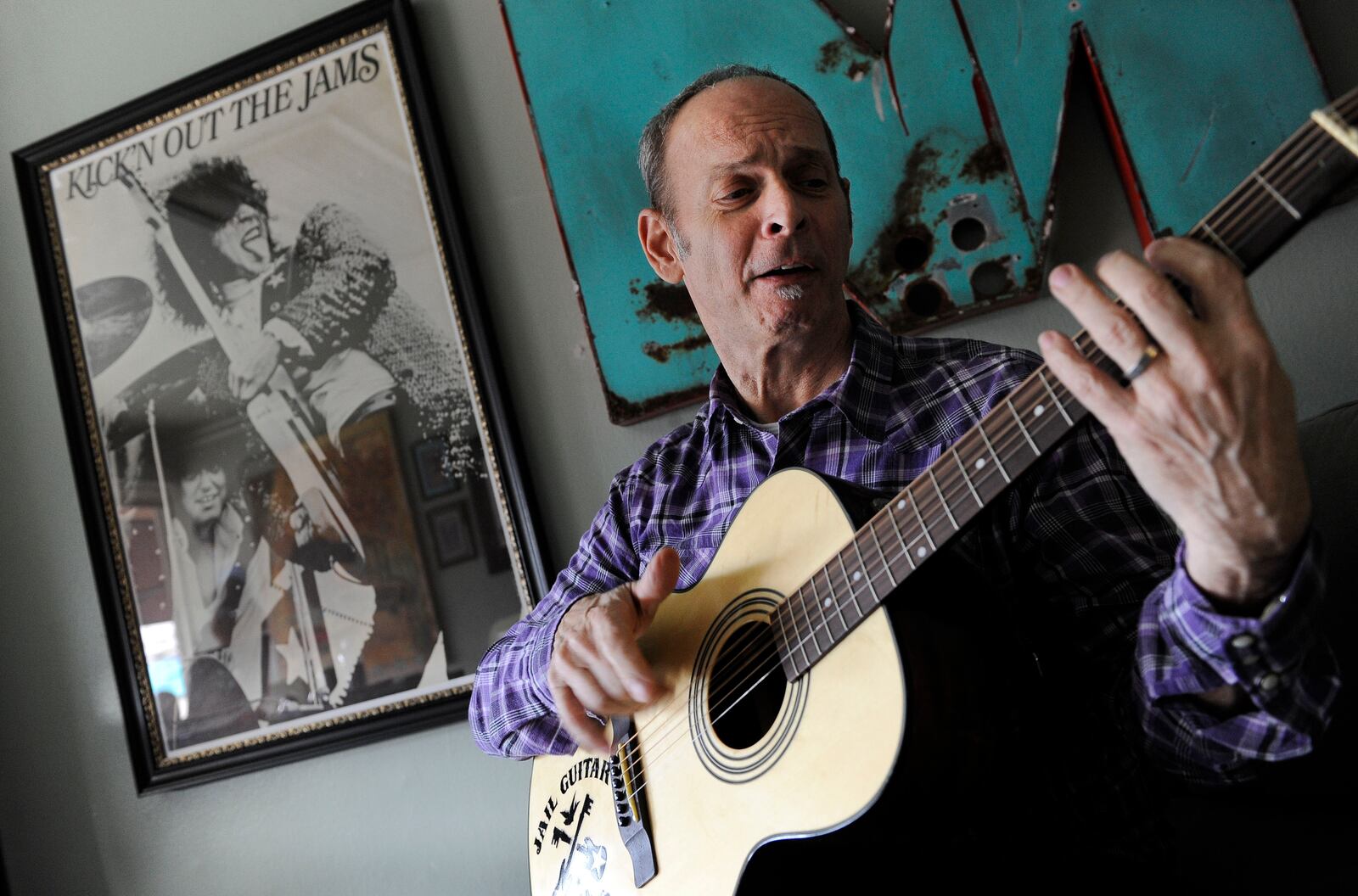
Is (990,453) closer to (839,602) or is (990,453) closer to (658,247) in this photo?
(839,602)

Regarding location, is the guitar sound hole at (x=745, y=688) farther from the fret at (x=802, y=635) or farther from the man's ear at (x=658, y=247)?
the man's ear at (x=658, y=247)

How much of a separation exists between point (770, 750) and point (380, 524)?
3.64 ft

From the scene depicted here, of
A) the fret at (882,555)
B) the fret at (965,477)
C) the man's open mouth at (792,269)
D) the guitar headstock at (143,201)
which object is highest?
the guitar headstock at (143,201)

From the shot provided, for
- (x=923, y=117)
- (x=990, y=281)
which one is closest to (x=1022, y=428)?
(x=990, y=281)

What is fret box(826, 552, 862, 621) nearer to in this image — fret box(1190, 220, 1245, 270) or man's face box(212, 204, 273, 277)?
fret box(1190, 220, 1245, 270)

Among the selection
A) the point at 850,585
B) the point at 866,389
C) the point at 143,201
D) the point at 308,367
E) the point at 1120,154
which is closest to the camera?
the point at 850,585

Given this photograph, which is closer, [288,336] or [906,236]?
[906,236]

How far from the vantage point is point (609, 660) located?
996 millimetres

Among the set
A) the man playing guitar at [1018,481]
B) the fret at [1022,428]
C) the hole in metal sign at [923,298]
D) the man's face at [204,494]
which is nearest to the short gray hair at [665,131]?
the man playing guitar at [1018,481]

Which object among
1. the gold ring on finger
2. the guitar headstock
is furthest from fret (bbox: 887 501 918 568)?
the guitar headstock

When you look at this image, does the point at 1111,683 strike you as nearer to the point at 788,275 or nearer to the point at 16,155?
the point at 788,275

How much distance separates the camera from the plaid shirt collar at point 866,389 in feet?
3.69

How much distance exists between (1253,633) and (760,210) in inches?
29.6

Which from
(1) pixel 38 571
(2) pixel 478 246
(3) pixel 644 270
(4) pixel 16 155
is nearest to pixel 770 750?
(3) pixel 644 270
